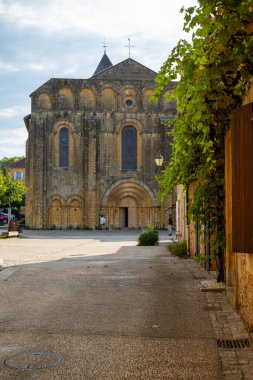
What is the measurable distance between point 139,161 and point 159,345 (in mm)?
39332

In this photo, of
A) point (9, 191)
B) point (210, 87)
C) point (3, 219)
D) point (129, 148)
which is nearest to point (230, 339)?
point (210, 87)

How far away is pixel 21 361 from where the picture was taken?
5.36 m

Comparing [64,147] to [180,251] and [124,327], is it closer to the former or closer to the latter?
[180,251]

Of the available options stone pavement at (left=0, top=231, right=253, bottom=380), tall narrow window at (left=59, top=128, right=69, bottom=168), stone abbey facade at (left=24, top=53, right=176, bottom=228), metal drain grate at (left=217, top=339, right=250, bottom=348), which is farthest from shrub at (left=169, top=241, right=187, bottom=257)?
tall narrow window at (left=59, top=128, right=69, bottom=168)

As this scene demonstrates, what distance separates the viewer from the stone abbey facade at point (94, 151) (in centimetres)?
4406

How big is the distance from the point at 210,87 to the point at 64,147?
40.0m

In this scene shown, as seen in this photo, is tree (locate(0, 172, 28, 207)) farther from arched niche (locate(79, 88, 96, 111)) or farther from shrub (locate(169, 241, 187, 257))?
shrub (locate(169, 241, 187, 257))

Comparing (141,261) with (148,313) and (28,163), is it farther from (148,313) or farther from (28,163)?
(28,163)

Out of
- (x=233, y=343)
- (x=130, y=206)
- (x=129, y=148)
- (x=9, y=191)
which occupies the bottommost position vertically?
(x=233, y=343)

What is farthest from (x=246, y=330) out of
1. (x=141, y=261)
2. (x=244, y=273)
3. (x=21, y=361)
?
(x=141, y=261)

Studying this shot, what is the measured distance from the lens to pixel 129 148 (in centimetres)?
4525

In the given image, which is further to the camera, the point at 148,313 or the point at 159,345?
the point at 148,313

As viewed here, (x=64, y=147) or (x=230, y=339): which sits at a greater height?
(x=64, y=147)

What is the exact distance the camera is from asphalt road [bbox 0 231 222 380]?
5.14 m
